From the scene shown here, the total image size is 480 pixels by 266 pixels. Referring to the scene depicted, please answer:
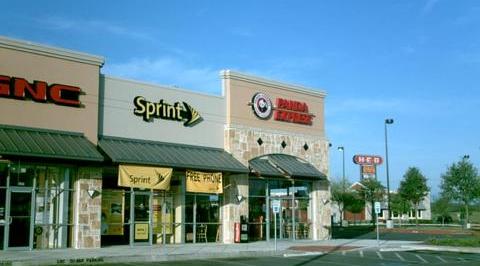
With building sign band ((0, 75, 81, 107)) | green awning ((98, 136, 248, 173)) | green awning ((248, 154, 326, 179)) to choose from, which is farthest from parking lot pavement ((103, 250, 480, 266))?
building sign band ((0, 75, 81, 107))

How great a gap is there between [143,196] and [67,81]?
21.0ft

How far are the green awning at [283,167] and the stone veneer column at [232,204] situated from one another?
1036 mm

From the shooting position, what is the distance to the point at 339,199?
7288 cm

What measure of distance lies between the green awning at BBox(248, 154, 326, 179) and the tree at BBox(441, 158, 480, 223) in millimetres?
25372

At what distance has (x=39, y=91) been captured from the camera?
24422mm

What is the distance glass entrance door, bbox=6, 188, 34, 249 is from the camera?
76.8 feet

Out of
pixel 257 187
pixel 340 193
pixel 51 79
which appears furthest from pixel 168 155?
pixel 340 193

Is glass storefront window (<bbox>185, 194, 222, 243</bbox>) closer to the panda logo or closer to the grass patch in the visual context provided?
the panda logo

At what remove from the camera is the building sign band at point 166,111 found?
1117 inches

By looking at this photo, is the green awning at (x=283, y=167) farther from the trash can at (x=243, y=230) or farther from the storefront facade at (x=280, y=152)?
the trash can at (x=243, y=230)

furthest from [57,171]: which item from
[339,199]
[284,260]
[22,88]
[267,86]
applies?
[339,199]

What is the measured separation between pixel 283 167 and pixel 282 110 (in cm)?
355

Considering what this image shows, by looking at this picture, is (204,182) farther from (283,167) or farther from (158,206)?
(283,167)

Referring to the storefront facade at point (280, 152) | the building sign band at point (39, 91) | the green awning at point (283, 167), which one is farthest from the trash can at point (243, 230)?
the building sign band at point (39, 91)
